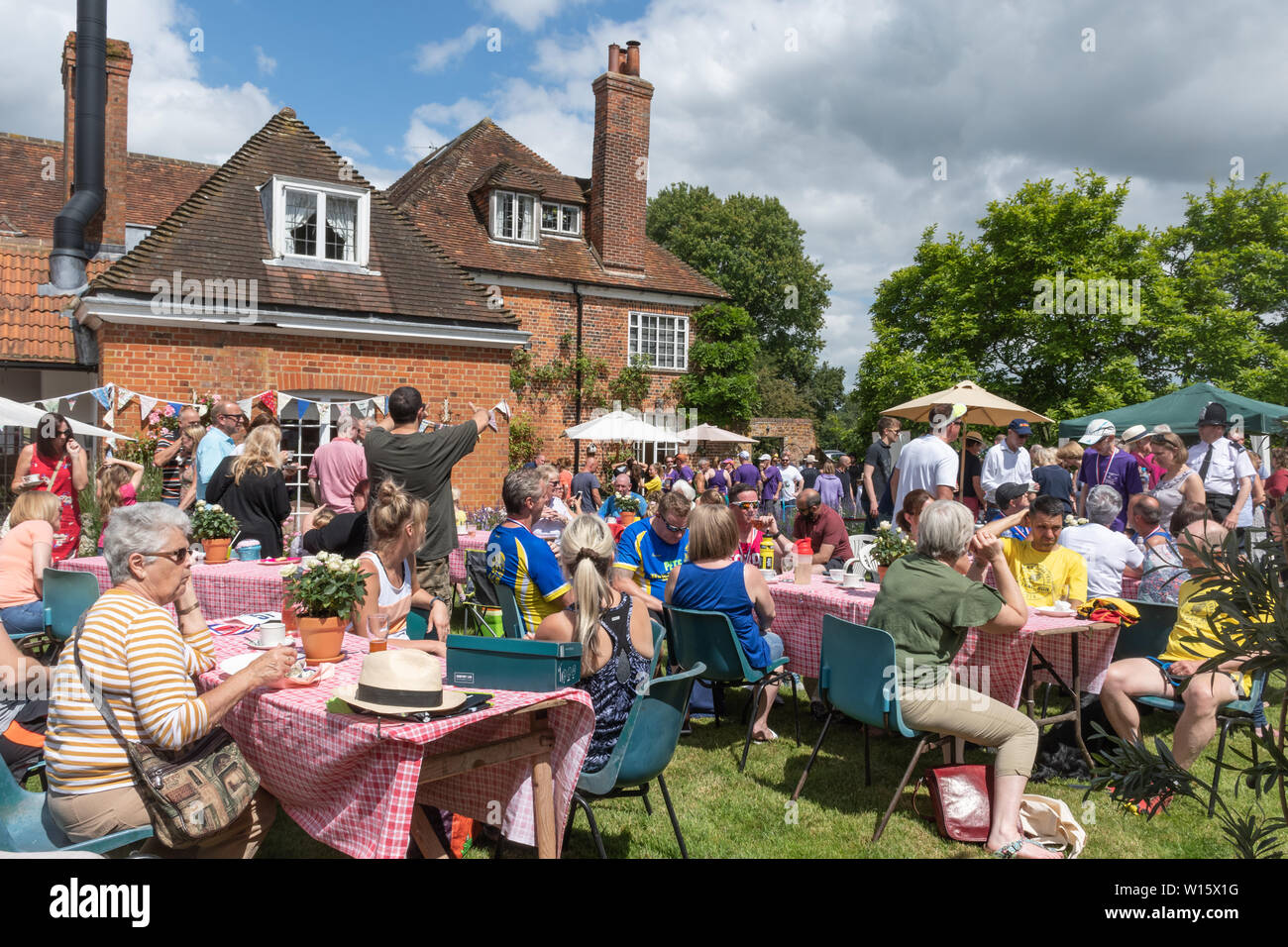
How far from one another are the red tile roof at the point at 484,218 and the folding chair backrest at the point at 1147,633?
16.7 metres

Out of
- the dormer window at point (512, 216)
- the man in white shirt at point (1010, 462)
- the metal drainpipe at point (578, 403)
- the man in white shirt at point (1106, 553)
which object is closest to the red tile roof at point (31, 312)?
the dormer window at point (512, 216)

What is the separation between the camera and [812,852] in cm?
401

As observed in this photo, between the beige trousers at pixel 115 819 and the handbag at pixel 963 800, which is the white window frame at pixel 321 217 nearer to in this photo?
the beige trousers at pixel 115 819

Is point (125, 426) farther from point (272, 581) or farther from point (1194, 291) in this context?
point (1194, 291)

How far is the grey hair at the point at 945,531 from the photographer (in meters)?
4.24

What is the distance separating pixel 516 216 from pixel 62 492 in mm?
15238

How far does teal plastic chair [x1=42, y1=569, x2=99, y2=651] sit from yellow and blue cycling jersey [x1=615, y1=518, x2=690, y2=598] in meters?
3.34

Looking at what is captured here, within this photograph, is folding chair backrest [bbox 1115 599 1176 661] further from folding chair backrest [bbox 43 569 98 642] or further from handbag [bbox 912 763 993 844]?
folding chair backrest [bbox 43 569 98 642]

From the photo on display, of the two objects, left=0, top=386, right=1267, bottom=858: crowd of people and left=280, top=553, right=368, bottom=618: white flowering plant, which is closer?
Result: left=0, top=386, right=1267, bottom=858: crowd of people

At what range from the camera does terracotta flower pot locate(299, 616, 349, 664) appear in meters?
3.38

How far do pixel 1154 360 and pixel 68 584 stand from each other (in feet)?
101

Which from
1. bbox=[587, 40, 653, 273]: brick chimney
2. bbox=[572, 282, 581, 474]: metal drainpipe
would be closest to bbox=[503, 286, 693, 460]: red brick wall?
bbox=[572, 282, 581, 474]: metal drainpipe

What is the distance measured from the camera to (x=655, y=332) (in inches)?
870
